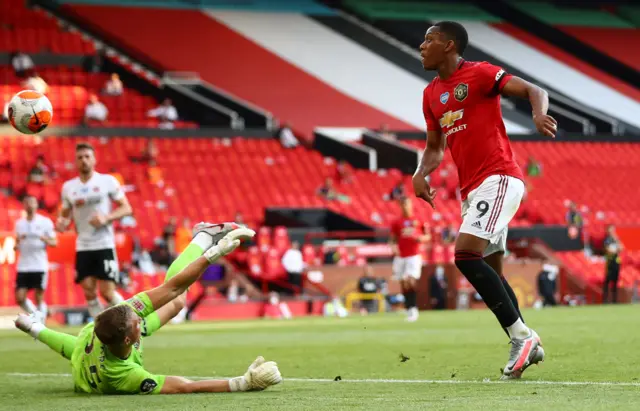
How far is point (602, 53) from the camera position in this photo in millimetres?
43094

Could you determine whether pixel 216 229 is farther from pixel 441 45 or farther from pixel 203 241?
pixel 441 45

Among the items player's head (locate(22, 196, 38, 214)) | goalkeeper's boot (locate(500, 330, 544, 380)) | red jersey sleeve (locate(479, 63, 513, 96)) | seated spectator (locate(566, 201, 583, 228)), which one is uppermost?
red jersey sleeve (locate(479, 63, 513, 96))

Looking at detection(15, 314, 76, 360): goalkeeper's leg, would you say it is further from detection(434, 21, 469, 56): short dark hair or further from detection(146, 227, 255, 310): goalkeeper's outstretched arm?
detection(434, 21, 469, 56): short dark hair

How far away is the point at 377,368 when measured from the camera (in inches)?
355

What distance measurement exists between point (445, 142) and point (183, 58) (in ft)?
99.0

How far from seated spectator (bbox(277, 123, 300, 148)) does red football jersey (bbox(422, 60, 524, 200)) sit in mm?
26206

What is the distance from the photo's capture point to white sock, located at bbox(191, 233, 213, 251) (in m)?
7.73

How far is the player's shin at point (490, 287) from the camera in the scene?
7.42 meters

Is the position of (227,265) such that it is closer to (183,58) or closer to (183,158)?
(183,158)

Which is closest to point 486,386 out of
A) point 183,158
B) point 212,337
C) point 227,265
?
point 212,337

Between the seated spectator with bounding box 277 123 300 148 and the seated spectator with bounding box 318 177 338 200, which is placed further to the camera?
the seated spectator with bounding box 277 123 300 148

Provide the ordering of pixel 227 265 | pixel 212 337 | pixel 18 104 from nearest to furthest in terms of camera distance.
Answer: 1. pixel 18 104
2. pixel 212 337
3. pixel 227 265

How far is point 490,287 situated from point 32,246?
1166 centimetres

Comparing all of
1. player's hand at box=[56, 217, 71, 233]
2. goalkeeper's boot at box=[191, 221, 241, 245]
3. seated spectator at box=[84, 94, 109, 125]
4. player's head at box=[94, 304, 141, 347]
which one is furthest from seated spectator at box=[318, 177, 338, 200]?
player's head at box=[94, 304, 141, 347]
